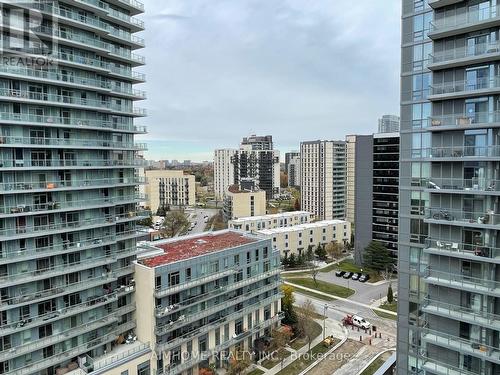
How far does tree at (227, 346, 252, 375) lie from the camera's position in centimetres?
3229

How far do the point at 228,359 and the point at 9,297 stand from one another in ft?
65.9

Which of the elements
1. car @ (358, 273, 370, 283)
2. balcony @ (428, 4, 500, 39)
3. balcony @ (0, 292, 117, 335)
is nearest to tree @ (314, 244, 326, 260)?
car @ (358, 273, 370, 283)

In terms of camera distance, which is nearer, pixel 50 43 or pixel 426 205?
pixel 426 205

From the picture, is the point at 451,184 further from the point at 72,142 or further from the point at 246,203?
the point at 246,203

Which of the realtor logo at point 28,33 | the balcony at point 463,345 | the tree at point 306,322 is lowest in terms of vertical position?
the tree at point 306,322

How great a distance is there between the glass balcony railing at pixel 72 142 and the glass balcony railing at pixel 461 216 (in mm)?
25208

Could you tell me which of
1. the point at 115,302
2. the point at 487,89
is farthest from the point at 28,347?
the point at 487,89

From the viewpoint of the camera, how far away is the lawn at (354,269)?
60562 millimetres

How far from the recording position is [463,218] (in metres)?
20.0

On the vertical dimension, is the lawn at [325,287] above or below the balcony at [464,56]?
below

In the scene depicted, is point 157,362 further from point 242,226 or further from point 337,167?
point 337,167

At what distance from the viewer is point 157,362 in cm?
3122

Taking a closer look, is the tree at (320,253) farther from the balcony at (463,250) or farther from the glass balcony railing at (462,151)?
the glass balcony railing at (462,151)

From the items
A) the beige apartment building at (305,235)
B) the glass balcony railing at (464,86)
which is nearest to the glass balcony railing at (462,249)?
the glass balcony railing at (464,86)
